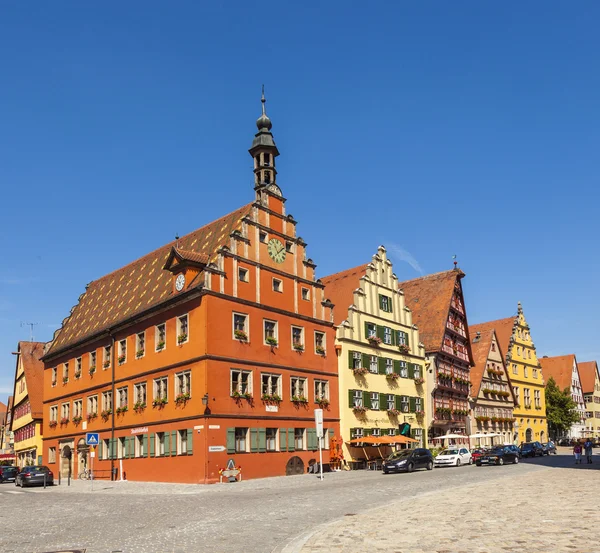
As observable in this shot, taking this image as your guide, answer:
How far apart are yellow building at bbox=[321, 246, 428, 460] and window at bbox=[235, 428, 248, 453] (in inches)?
402

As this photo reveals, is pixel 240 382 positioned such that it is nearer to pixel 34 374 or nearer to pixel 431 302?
pixel 431 302

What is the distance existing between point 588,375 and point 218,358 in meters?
104

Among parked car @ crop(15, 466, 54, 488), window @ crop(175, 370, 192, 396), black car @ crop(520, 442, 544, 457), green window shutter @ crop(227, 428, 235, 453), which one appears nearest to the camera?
green window shutter @ crop(227, 428, 235, 453)

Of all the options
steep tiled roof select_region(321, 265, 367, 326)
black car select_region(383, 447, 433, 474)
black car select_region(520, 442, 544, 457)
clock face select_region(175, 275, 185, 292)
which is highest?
steep tiled roof select_region(321, 265, 367, 326)

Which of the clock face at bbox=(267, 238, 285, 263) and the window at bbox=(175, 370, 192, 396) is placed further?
the clock face at bbox=(267, 238, 285, 263)

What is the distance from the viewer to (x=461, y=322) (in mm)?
67562

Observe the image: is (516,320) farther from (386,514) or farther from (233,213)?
(386,514)

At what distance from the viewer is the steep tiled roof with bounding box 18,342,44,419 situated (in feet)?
230

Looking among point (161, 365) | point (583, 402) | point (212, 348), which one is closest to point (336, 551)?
point (212, 348)

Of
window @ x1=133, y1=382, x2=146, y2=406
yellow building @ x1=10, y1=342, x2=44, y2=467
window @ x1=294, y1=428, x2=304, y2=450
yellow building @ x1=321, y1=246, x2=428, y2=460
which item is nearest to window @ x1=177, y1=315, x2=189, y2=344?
window @ x1=133, y1=382, x2=146, y2=406

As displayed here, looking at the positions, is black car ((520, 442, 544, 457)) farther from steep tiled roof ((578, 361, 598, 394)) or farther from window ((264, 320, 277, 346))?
steep tiled roof ((578, 361, 598, 394))

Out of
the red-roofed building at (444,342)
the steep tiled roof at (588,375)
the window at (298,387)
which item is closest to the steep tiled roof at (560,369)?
the steep tiled roof at (588,375)

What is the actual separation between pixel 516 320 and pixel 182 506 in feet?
216

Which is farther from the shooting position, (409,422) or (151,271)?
(409,422)
